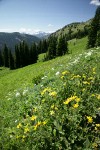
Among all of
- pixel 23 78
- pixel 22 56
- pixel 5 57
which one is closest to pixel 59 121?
pixel 23 78

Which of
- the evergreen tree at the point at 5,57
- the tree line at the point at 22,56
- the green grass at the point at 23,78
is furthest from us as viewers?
the evergreen tree at the point at 5,57

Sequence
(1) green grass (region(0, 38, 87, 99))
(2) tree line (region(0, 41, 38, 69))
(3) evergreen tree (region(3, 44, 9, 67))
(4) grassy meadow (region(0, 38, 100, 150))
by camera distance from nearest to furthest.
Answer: (4) grassy meadow (region(0, 38, 100, 150)) < (1) green grass (region(0, 38, 87, 99)) < (2) tree line (region(0, 41, 38, 69)) < (3) evergreen tree (region(3, 44, 9, 67))

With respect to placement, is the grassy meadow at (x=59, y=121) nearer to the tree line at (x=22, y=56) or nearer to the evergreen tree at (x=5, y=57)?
the tree line at (x=22, y=56)

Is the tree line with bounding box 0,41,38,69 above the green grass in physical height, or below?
below

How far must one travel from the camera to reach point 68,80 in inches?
348

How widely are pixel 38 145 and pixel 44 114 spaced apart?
1.18 metres

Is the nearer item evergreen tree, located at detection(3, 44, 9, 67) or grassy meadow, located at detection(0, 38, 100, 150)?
grassy meadow, located at detection(0, 38, 100, 150)

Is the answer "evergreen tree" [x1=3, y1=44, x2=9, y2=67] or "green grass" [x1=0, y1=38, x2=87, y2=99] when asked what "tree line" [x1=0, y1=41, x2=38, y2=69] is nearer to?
"evergreen tree" [x1=3, y1=44, x2=9, y2=67]

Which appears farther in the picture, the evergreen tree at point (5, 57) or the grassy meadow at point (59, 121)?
the evergreen tree at point (5, 57)

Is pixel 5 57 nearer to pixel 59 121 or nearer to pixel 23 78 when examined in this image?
pixel 23 78

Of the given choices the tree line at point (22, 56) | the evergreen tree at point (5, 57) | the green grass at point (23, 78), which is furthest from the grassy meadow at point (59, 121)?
the evergreen tree at point (5, 57)

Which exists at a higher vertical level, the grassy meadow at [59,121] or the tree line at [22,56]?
the grassy meadow at [59,121]

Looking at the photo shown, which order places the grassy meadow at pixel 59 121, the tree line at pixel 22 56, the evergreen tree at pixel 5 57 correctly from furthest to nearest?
the evergreen tree at pixel 5 57
the tree line at pixel 22 56
the grassy meadow at pixel 59 121

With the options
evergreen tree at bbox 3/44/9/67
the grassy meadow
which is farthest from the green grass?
evergreen tree at bbox 3/44/9/67
